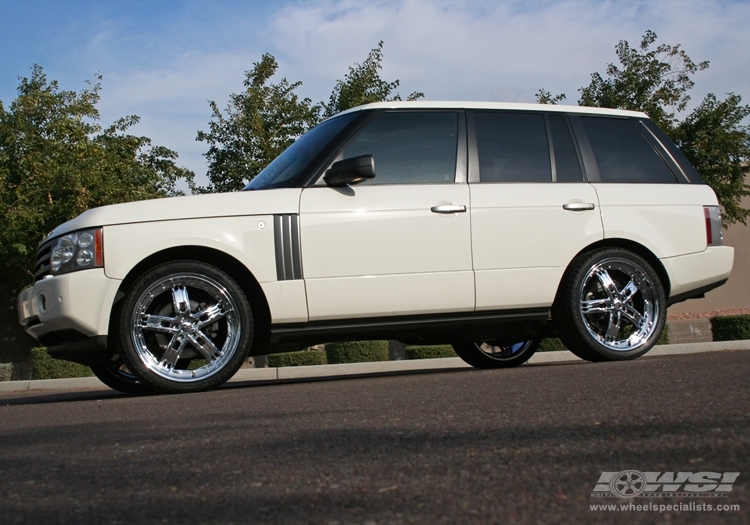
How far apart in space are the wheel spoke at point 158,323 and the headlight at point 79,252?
0.46 meters

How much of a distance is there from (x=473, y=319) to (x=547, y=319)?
2.22 ft

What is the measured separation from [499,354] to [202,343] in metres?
3.37

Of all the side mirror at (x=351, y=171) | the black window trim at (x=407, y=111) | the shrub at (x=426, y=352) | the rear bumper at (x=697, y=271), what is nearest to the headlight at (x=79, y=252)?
the black window trim at (x=407, y=111)

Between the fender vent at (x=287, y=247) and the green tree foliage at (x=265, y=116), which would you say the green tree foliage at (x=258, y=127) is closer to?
the green tree foliage at (x=265, y=116)

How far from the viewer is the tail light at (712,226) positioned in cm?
702

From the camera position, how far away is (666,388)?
424cm

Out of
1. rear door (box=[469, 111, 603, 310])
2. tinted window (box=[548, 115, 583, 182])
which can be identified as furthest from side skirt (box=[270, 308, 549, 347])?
tinted window (box=[548, 115, 583, 182])

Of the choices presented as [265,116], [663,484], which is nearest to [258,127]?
[265,116]

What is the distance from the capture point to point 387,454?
3002 millimetres

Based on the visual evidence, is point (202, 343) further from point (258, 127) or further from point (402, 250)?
point (258, 127)

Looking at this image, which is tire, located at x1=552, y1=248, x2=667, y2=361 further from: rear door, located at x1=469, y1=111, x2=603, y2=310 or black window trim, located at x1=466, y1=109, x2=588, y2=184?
black window trim, located at x1=466, y1=109, x2=588, y2=184

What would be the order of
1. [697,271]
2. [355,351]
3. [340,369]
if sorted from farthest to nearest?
[355,351]
[340,369]
[697,271]

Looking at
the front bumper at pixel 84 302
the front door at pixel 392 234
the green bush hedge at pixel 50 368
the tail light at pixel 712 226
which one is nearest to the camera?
the front bumper at pixel 84 302

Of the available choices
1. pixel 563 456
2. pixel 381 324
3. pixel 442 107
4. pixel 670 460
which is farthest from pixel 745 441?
pixel 442 107
